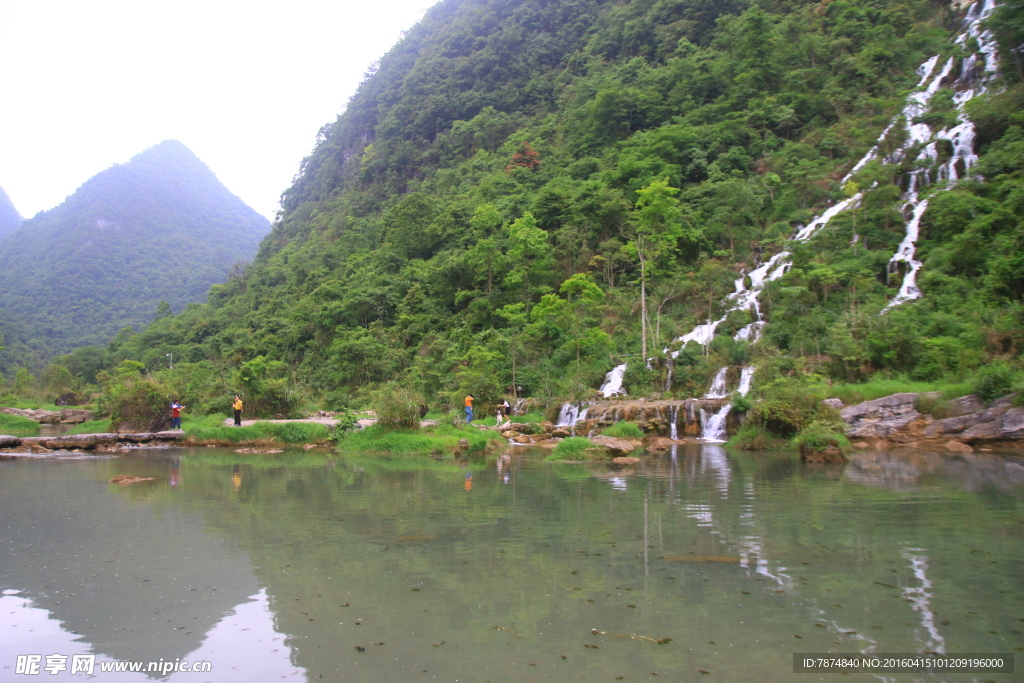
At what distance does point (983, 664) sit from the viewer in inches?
150

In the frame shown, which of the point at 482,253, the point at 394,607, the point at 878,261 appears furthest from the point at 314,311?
the point at 394,607

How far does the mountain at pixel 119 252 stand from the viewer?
90875 mm

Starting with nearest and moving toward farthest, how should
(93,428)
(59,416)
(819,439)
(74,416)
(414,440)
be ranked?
(819,439) < (414,440) < (93,428) < (59,416) < (74,416)

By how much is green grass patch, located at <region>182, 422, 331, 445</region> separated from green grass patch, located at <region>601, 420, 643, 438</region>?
932cm

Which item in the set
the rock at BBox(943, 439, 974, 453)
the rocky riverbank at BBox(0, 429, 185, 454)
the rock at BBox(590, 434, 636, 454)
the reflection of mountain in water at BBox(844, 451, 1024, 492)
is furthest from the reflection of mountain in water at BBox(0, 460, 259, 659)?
the rock at BBox(943, 439, 974, 453)

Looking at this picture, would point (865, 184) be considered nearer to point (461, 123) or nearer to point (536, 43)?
point (461, 123)

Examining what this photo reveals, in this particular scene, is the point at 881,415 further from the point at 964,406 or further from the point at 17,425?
the point at 17,425

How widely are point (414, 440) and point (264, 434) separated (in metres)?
6.15

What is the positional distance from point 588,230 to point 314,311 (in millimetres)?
22776

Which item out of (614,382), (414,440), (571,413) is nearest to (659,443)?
(571,413)

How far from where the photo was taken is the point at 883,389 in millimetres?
19406

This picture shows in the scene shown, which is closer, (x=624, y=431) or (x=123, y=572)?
(x=123, y=572)

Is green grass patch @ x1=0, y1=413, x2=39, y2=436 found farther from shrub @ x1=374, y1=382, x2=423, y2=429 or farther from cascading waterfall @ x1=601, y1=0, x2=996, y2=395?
cascading waterfall @ x1=601, y1=0, x2=996, y2=395

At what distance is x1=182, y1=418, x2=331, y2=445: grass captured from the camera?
19.9m
